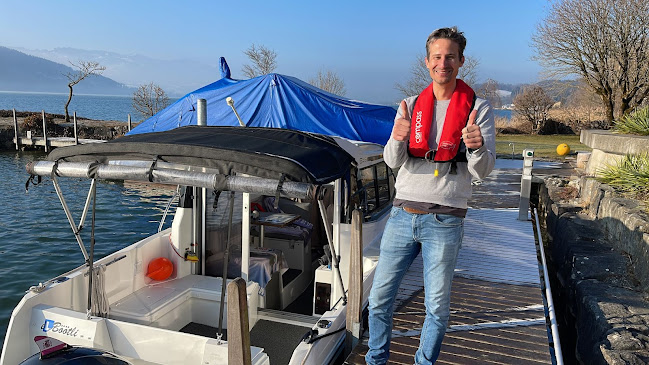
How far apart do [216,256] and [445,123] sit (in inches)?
151

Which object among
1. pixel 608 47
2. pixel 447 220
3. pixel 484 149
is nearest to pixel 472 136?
pixel 484 149

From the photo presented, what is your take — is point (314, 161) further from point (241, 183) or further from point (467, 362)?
point (467, 362)

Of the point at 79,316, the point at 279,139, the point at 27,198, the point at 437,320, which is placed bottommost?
the point at 27,198

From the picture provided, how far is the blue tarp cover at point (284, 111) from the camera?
9.07m

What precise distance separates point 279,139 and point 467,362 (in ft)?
8.81

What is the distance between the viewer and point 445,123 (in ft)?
9.80

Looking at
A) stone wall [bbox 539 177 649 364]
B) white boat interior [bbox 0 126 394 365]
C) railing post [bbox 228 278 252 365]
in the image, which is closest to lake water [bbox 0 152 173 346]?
white boat interior [bbox 0 126 394 365]

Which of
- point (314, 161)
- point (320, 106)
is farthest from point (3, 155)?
point (314, 161)

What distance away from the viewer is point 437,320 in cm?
321

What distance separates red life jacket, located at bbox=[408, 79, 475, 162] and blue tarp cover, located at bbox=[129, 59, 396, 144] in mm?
5757

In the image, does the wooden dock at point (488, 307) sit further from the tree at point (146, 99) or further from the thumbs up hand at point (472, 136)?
the tree at point (146, 99)

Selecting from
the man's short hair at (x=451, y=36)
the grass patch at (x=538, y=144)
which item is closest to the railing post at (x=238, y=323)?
the man's short hair at (x=451, y=36)

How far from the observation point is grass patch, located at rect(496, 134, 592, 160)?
2258 centimetres

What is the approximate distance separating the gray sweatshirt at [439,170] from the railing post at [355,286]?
3.96 ft
